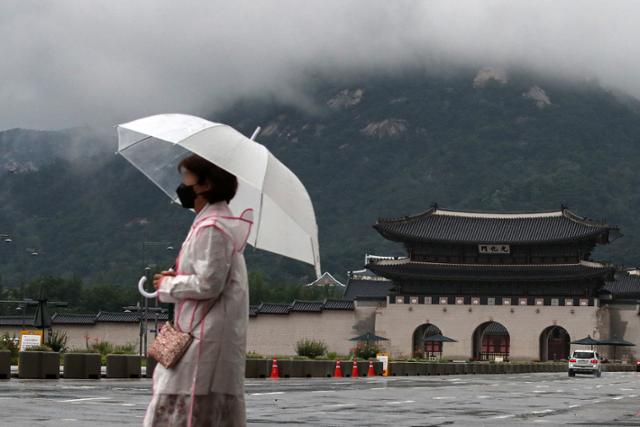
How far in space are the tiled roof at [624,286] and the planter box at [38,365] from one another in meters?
69.3

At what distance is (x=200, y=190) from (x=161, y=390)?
3.75 feet

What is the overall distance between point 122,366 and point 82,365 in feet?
10.3

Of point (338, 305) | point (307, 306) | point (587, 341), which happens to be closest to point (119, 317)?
point (307, 306)

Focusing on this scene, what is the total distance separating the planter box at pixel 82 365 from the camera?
1106 inches

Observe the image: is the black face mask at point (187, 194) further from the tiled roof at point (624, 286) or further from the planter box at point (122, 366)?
the tiled roof at point (624, 286)

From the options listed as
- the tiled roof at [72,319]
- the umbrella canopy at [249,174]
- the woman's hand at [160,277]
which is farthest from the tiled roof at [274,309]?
the woman's hand at [160,277]

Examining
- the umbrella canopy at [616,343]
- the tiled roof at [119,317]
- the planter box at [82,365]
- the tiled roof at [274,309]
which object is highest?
the tiled roof at [274,309]

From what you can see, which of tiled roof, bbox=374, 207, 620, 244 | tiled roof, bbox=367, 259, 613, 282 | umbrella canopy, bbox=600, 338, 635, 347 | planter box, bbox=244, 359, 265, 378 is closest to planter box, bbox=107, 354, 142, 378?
planter box, bbox=244, 359, 265, 378

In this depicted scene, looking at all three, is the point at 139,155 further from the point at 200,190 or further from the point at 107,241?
the point at 107,241

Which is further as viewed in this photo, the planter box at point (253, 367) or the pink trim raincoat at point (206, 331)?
the planter box at point (253, 367)

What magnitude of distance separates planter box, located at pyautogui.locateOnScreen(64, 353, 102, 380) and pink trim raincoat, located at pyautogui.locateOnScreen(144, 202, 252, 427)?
2246 cm

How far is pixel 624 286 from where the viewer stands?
93.7m

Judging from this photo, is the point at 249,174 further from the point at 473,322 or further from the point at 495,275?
the point at 473,322

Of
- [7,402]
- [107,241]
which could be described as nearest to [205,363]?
[7,402]
